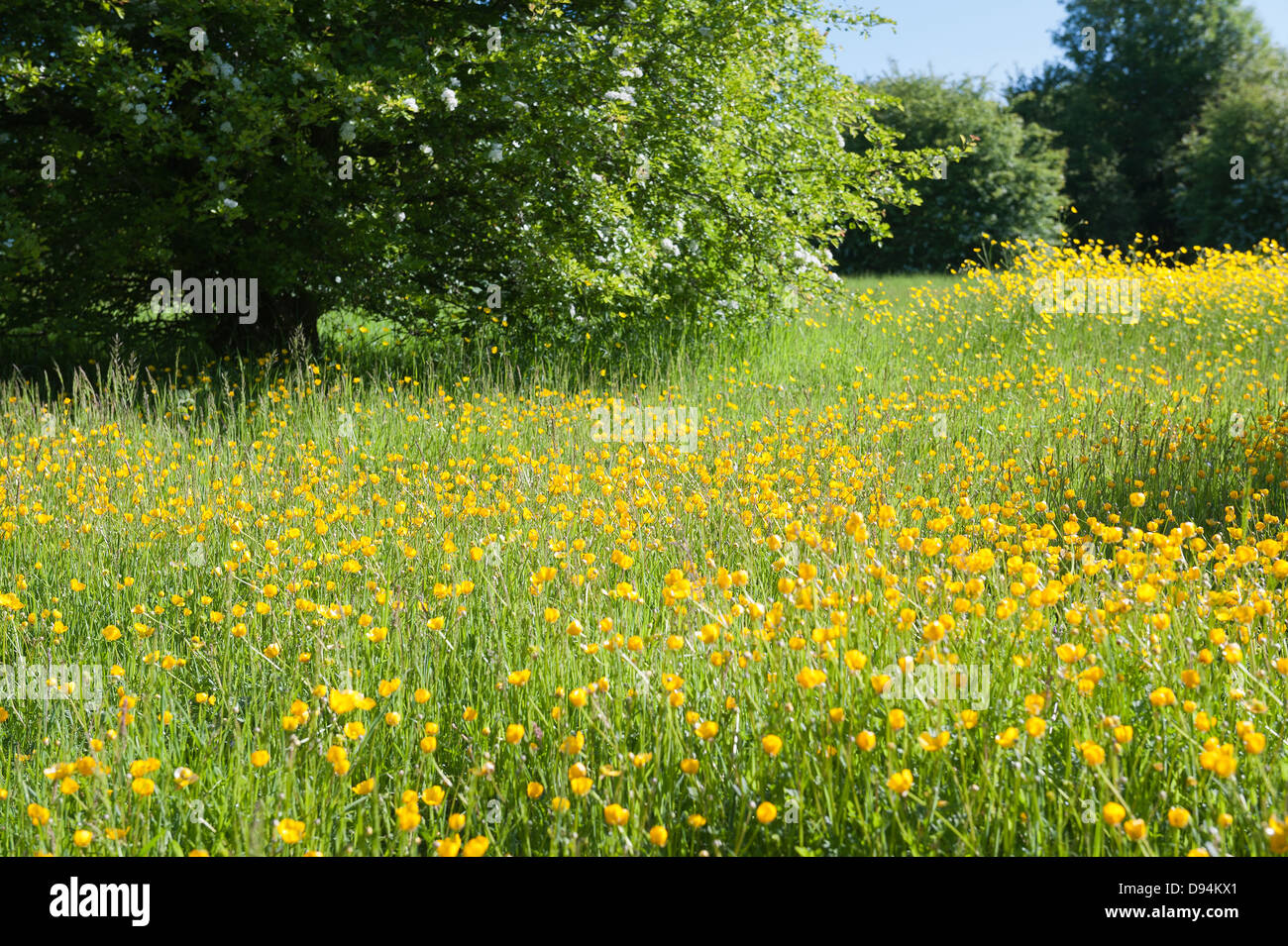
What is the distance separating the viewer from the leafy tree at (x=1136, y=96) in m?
29.8

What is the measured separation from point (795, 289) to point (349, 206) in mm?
3941

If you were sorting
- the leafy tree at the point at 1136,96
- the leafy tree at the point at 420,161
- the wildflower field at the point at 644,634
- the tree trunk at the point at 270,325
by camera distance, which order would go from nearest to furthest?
the wildflower field at the point at 644,634 → the leafy tree at the point at 420,161 → the tree trunk at the point at 270,325 → the leafy tree at the point at 1136,96

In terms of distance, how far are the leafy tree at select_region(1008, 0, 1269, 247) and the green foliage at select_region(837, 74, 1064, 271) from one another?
20.6 ft

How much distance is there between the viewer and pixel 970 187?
23.4 meters

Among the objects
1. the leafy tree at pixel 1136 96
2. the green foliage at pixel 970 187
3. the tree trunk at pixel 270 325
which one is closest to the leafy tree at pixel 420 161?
the tree trunk at pixel 270 325

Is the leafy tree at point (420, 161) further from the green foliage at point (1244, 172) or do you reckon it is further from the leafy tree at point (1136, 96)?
the leafy tree at point (1136, 96)

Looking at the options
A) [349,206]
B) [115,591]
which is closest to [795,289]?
[349,206]

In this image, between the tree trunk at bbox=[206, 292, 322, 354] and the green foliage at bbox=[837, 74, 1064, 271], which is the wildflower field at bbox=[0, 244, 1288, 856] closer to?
the tree trunk at bbox=[206, 292, 322, 354]

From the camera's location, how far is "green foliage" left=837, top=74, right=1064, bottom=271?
76.4 ft

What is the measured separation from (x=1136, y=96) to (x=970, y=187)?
616 inches

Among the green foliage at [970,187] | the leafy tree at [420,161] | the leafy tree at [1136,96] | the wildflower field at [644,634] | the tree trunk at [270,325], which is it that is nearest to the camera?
the wildflower field at [644,634]

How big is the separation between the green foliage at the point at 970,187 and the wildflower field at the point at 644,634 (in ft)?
62.2

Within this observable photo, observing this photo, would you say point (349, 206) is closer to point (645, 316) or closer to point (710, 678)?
point (645, 316)

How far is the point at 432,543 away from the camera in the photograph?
3.45 metres
